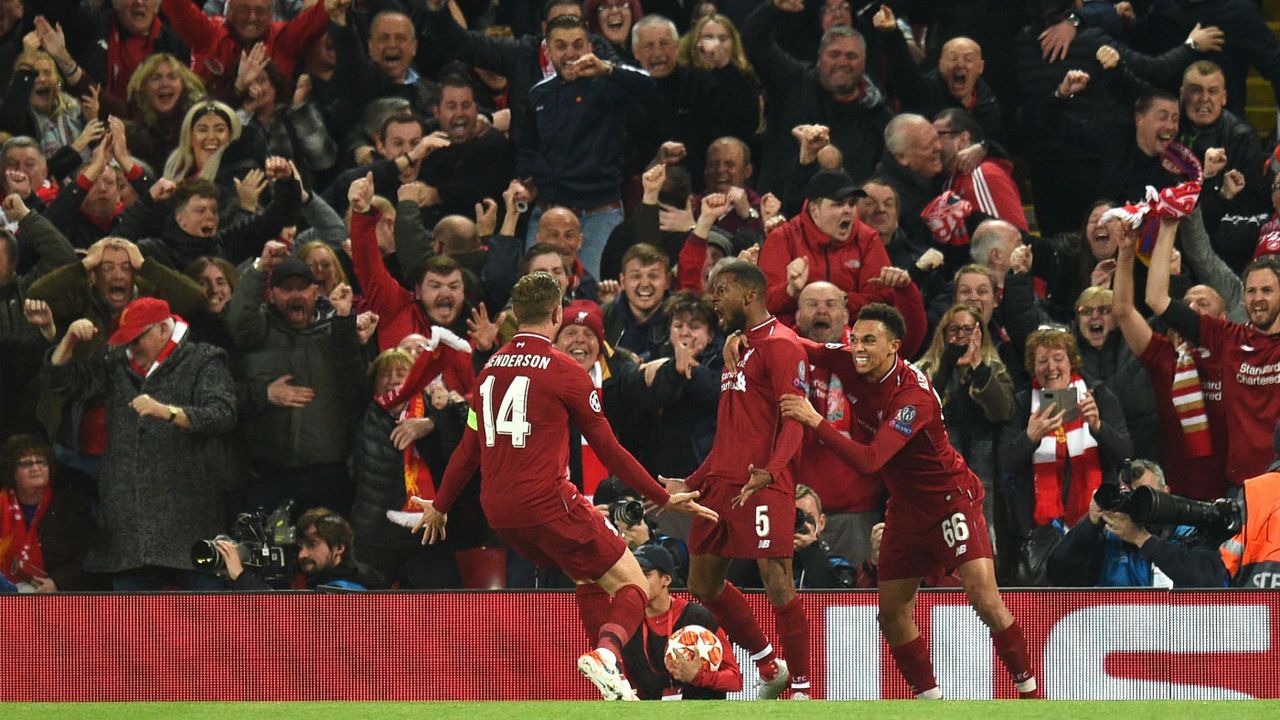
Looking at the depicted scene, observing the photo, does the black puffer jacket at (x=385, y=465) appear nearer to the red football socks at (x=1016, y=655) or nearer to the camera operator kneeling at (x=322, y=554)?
the camera operator kneeling at (x=322, y=554)

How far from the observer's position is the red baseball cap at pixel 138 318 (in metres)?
9.93

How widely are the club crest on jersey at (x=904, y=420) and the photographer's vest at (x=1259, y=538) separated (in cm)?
141

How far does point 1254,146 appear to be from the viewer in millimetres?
11695

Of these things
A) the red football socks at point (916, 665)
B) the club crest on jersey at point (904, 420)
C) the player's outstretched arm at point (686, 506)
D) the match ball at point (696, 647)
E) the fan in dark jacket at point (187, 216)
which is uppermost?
the fan in dark jacket at point (187, 216)

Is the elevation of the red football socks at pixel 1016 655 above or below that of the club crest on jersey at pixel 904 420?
below

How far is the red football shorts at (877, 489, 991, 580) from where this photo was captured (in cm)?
845

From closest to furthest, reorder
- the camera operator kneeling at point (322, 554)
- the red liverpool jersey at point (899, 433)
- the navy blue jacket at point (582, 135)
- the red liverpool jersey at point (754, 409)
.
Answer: the red liverpool jersey at point (899, 433)
the red liverpool jersey at point (754, 409)
the camera operator kneeling at point (322, 554)
the navy blue jacket at point (582, 135)

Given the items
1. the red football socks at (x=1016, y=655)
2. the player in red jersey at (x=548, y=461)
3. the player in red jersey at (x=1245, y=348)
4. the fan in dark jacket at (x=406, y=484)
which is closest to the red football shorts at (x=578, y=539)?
the player in red jersey at (x=548, y=461)

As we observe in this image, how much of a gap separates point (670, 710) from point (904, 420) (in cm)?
215

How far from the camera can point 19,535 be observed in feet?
32.9

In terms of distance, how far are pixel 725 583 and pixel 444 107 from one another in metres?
4.60

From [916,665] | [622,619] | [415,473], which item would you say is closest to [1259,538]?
[916,665]

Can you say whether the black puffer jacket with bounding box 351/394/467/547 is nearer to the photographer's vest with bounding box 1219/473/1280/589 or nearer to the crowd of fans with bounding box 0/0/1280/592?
the crowd of fans with bounding box 0/0/1280/592

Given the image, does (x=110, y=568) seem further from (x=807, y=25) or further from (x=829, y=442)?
(x=807, y=25)
